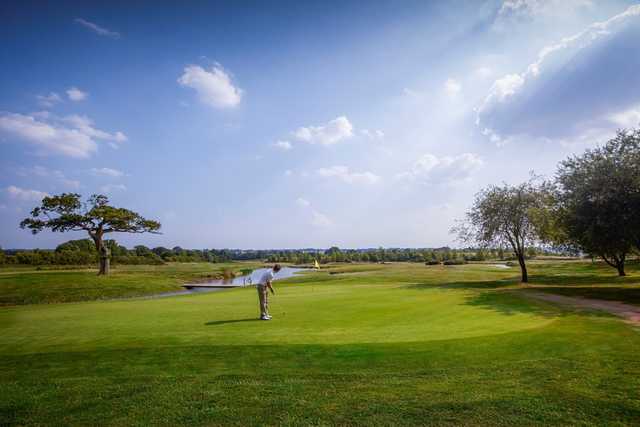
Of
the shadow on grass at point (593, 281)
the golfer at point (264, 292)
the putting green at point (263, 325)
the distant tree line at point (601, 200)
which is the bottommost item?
the shadow on grass at point (593, 281)

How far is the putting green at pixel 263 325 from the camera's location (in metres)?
10.4

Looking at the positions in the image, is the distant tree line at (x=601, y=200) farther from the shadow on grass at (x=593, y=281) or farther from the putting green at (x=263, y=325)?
the putting green at (x=263, y=325)

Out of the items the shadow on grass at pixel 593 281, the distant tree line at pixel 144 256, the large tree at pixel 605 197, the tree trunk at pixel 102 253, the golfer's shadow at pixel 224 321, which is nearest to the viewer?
the golfer's shadow at pixel 224 321

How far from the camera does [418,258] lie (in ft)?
497

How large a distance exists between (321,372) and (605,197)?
26.9 m

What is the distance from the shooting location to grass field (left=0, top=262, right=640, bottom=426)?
5.96 meters

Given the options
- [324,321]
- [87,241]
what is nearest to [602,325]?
[324,321]

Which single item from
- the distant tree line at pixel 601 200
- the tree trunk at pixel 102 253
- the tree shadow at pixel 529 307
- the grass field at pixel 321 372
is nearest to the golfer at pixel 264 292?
the grass field at pixel 321 372

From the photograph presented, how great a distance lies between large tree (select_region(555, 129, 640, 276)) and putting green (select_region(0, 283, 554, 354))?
13.8 metres

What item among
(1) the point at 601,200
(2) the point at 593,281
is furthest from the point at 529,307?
(2) the point at 593,281

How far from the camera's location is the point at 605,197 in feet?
78.0

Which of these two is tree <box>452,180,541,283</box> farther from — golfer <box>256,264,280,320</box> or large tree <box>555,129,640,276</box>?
golfer <box>256,264,280,320</box>

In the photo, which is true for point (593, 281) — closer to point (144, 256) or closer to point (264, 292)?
point (264, 292)

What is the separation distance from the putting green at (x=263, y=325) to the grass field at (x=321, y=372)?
0.11 metres
